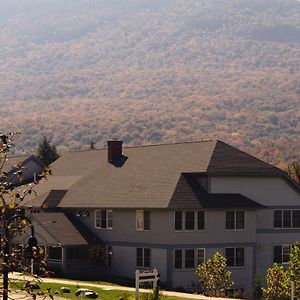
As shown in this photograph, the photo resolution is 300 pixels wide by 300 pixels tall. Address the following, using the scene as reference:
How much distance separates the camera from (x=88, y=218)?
210 ft

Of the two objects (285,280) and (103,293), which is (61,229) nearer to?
(103,293)

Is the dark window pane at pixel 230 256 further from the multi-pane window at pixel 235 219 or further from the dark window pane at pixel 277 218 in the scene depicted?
the dark window pane at pixel 277 218

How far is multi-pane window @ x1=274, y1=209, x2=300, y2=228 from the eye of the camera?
210ft

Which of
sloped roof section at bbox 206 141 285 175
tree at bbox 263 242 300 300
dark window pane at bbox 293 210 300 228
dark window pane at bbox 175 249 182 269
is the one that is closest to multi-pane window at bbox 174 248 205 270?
dark window pane at bbox 175 249 182 269

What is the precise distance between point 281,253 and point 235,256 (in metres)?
5.77

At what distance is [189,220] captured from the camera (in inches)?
2269

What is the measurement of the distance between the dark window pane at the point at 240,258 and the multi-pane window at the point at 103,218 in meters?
9.12

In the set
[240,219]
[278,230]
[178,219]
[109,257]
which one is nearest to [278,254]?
[278,230]

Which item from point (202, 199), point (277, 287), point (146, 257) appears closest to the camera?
point (277, 287)

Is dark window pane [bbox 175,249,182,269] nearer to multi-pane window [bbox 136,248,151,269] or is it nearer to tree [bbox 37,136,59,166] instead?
multi-pane window [bbox 136,248,151,269]

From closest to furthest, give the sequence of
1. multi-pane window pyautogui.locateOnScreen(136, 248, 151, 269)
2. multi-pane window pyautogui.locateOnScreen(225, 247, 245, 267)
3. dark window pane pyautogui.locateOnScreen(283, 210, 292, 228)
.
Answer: multi-pane window pyautogui.locateOnScreen(136, 248, 151, 269), multi-pane window pyautogui.locateOnScreen(225, 247, 245, 267), dark window pane pyautogui.locateOnScreen(283, 210, 292, 228)

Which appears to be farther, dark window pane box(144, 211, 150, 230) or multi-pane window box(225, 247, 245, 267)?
multi-pane window box(225, 247, 245, 267)

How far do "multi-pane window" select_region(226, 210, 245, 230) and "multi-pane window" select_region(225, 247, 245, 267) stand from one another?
1473mm

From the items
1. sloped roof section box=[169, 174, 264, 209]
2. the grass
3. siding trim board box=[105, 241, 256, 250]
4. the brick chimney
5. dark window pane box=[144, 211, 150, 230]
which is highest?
the brick chimney
